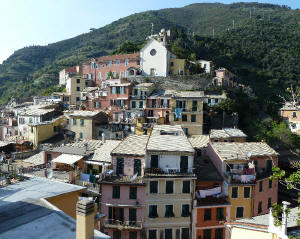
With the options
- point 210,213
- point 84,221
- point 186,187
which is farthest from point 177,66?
point 84,221

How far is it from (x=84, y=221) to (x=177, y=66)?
56.3 metres

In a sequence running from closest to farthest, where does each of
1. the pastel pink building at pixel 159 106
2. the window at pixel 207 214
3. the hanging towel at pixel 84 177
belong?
the window at pixel 207 214
the hanging towel at pixel 84 177
the pastel pink building at pixel 159 106

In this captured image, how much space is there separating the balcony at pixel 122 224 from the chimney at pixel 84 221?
18014 millimetres

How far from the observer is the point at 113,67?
69562 mm

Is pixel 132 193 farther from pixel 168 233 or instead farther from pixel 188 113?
pixel 188 113

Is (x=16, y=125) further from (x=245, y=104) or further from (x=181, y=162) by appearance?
(x=245, y=104)

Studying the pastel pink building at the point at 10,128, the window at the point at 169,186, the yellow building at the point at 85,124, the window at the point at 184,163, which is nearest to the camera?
the window at the point at 169,186

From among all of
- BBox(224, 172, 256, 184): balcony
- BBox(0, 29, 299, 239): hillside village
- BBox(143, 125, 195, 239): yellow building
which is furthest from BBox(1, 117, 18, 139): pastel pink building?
BBox(224, 172, 256, 184): balcony

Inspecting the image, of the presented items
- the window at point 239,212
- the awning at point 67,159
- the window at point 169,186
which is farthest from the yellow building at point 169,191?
the awning at point 67,159

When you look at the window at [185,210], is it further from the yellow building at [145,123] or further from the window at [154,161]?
the yellow building at [145,123]

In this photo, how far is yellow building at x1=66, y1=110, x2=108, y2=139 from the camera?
43.7 m

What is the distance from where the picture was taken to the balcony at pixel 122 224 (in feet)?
85.3

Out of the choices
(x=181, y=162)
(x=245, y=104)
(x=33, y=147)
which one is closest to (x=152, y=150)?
(x=181, y=162)

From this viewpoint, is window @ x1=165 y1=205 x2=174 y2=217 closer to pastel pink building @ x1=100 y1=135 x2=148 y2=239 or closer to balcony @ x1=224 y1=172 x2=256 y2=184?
pastel pink building @ x1=100 y1=135 x2=148 y2=239
